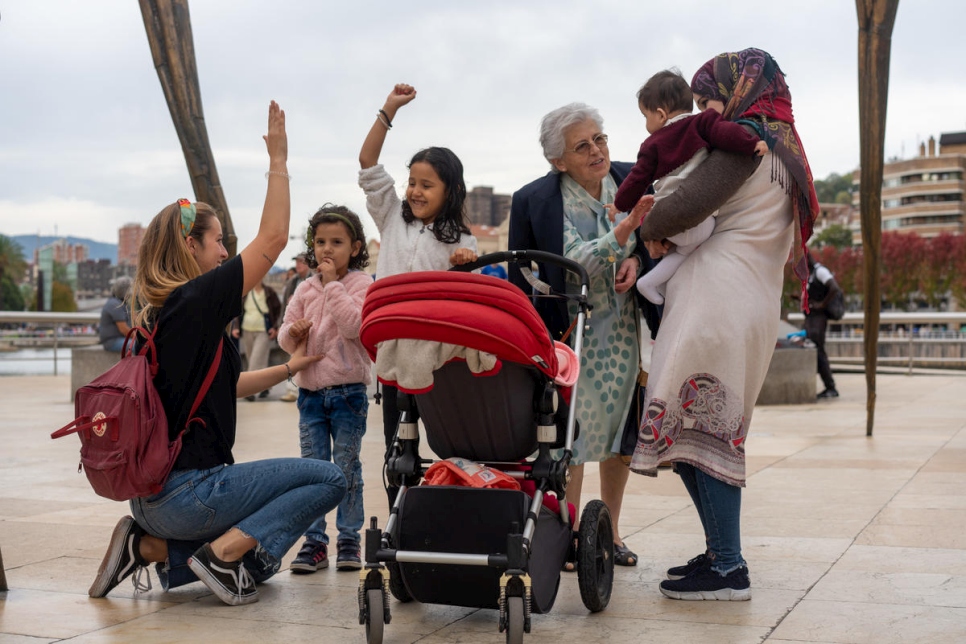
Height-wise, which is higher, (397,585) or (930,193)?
(930,193)

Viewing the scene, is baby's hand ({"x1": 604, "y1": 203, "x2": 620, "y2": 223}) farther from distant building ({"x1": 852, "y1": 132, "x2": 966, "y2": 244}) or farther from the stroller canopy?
distant building ({"x1": 852, "y1": 132, "x2": 966, "y2": 244})

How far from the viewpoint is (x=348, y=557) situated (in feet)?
14.6

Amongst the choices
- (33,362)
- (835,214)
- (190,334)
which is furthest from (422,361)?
(835,214)

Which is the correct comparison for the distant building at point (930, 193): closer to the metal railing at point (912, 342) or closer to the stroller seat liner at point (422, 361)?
the metal railing at point (912, 342)

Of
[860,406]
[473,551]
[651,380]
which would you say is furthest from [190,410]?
[860,406]

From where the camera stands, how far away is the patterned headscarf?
3818 millimetres

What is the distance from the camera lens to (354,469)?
4.57m

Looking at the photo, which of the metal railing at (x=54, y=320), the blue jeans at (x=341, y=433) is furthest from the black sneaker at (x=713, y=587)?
the metal railing at (x=54, y=320)

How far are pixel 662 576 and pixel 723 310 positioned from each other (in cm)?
111

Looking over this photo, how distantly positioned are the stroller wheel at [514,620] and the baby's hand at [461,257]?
126cm

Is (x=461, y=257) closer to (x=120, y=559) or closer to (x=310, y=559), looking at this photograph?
(x=310, y=559)

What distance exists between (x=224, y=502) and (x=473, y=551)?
105 cm

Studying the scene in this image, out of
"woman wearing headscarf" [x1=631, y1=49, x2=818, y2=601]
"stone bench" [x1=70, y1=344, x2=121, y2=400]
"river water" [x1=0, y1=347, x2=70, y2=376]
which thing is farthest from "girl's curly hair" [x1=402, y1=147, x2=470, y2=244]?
"river water" [x1=0, y1=347, x2=70, y2=376]

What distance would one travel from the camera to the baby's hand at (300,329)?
434cm
